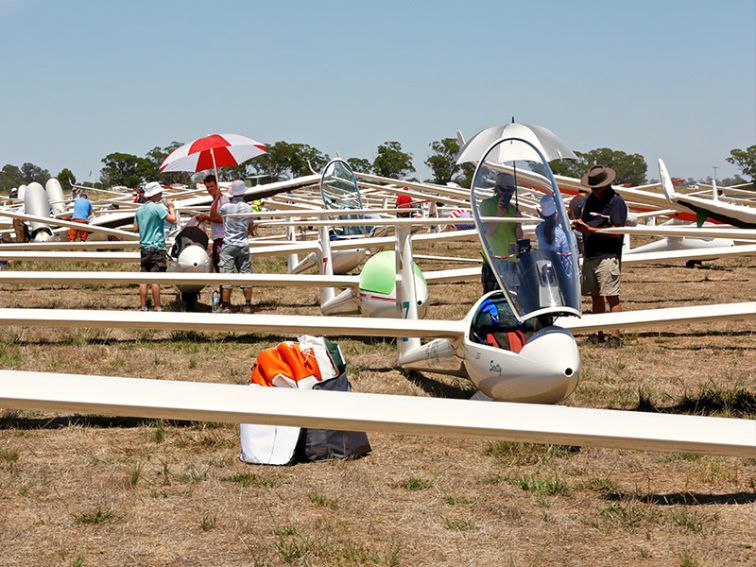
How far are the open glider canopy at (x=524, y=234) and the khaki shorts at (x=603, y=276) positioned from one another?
11.2 ft

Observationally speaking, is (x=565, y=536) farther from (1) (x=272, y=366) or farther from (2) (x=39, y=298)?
(2) (x=39, y=298)

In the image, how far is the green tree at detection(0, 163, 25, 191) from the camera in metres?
92.2

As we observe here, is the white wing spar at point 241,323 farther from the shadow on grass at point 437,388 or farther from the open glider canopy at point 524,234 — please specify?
the shadow on grass at point 437,388

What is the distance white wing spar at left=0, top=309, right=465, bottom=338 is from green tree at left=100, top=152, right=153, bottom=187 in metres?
106

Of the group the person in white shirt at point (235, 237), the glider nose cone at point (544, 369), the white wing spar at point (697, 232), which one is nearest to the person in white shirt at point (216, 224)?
the person in white shirt at point (235, 237)

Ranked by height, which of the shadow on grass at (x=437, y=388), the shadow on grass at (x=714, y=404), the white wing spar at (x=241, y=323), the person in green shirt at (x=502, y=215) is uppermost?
the person in green shirt at (x=502, y=215)

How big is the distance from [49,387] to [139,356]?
22.3 ft

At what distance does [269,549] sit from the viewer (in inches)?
151

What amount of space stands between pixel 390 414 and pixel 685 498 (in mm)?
3190

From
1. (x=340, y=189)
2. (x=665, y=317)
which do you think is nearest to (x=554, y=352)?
(x=665, y=317)

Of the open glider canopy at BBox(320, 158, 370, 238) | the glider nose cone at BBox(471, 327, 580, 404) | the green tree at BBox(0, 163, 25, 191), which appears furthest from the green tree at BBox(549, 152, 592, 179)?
the green tree at BBox(0, 163, 25, 191)

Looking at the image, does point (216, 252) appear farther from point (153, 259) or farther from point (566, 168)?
point (566, 168)

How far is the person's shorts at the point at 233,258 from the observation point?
10773mm

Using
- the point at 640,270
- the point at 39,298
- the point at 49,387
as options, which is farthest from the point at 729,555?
the point at 640,270
